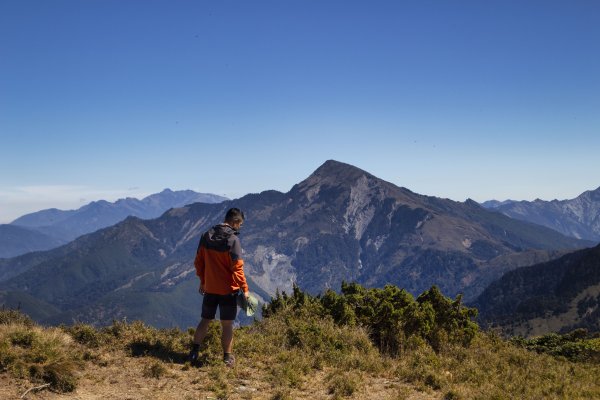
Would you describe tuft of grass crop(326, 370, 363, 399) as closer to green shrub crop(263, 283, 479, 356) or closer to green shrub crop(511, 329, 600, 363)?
green shrub crop(263, 283, 479, 356)

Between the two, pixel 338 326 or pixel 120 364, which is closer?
pixel 120 364

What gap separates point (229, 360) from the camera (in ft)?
34.1

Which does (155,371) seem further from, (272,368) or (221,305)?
(272,368)

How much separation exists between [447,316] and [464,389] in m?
5.68

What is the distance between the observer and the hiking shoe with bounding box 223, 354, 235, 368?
10.3 meters

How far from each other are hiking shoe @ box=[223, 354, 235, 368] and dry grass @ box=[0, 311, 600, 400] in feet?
0.47

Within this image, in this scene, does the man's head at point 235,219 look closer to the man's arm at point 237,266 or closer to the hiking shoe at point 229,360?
the man's arm at point 237,266

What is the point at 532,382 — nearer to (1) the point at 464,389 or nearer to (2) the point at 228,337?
(1) the point at 464,389

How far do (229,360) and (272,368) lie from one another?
1.03 metres

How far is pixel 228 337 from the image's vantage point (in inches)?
414

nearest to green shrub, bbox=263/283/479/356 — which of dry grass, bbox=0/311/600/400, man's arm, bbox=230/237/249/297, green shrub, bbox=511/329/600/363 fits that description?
dry grass, bbox=0/311/600/400

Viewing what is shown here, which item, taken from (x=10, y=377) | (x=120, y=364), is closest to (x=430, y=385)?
(x=120, y=364)

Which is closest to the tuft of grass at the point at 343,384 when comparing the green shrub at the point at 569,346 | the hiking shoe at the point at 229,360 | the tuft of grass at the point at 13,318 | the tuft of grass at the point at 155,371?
the hiking shoe at the point at 229,360

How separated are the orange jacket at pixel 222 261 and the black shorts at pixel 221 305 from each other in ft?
0.51
